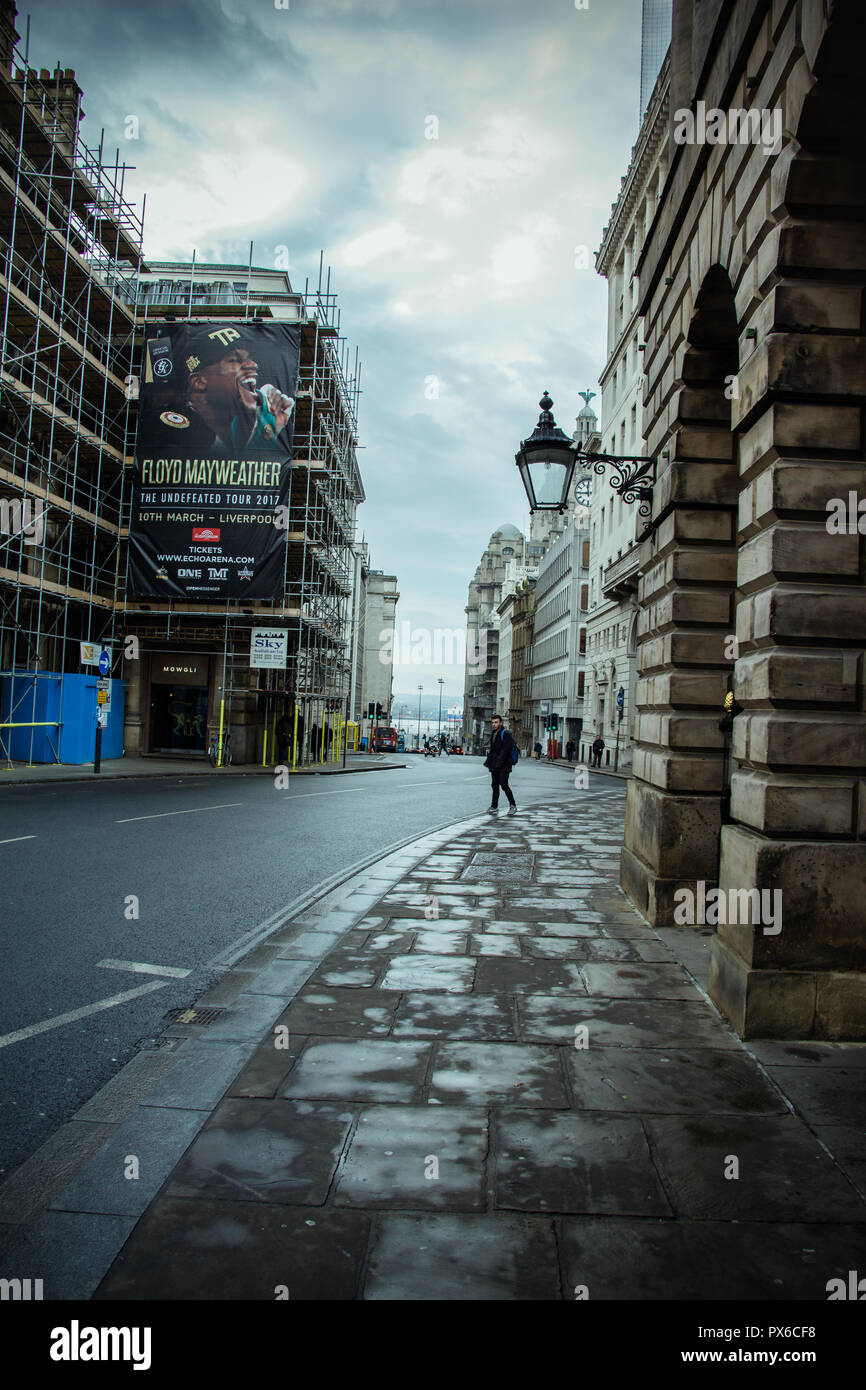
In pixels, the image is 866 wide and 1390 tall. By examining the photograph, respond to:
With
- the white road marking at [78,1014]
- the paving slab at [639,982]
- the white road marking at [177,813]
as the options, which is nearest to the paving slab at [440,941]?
the paving slab at [639,982]

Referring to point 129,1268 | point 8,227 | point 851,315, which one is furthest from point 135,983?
point 8,227

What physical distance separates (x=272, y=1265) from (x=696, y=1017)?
2831mm

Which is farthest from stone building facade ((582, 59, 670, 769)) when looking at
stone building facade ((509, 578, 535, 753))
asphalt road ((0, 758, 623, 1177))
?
stone building facade ((509, 578, 535, 753))

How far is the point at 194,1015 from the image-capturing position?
4602 millimetres

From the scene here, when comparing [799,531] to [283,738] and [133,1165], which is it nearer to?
[133,1165]

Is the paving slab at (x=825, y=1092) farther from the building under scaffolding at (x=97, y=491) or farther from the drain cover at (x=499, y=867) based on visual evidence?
the building under scaffolding at (x=97, y=491)

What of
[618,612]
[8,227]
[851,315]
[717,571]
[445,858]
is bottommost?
[445,858]

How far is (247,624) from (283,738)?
4.34 meters

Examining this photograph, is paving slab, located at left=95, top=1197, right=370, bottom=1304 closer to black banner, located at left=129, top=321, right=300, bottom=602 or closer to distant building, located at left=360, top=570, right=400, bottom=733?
black banner, located at left=129, top=321, right=300, bottom=602

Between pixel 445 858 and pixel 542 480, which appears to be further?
pixel 445 858

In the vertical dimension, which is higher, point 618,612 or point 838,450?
point 618,612

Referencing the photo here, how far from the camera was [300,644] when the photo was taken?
1252 inches

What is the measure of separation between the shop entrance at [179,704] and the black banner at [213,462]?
3213 mm

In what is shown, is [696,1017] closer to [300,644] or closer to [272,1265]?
[272,1265]
